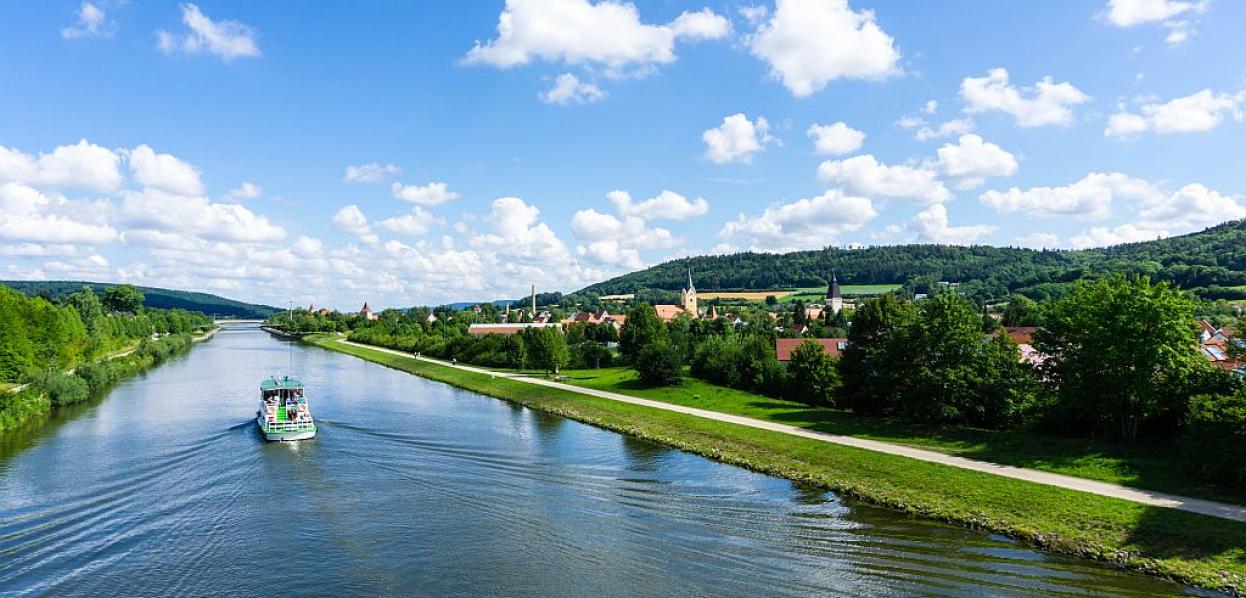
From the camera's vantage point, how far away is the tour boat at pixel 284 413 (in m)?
35.7

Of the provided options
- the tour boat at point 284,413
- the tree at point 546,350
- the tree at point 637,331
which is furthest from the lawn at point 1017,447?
the tree at point 546,350

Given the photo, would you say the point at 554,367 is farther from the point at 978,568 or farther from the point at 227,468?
the point at 978,568

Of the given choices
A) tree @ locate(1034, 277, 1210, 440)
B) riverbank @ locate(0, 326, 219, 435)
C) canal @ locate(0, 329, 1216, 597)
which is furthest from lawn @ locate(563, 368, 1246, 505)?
riverbank @ locate(0, 326, 219, 435)

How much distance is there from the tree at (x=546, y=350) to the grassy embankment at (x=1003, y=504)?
3322 centimetres

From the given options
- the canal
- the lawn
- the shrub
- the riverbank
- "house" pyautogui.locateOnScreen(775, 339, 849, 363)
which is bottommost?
the canal

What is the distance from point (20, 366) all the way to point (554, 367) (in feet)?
136

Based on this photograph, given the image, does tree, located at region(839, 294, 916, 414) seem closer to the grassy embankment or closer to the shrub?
the grassy embankment

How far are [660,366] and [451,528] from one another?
31529 mm

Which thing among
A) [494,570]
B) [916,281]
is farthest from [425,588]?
[916,281]

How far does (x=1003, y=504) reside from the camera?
74.1 ft

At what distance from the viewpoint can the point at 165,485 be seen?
1034 inches

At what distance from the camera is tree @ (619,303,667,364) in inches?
2712

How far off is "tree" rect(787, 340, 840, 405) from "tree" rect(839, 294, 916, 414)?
3.27m

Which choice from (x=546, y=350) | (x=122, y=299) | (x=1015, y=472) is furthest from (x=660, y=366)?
(x=122, y=299)
